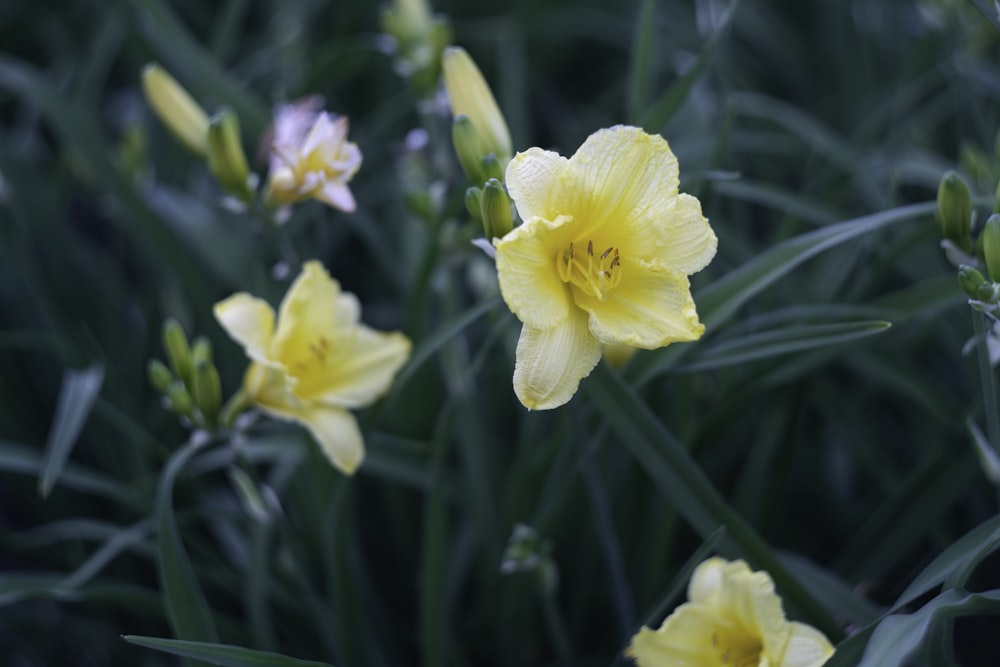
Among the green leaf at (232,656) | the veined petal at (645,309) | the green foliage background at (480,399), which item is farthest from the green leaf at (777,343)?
the green leaf at (232,656)

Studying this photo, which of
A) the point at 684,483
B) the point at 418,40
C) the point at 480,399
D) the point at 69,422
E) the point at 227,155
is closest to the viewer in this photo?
the point at 684,483

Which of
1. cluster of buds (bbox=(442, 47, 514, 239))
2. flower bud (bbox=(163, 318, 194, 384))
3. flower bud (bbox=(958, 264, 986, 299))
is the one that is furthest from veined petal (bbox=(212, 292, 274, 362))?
flower bud (bbox=(958, 264, 986, 299))

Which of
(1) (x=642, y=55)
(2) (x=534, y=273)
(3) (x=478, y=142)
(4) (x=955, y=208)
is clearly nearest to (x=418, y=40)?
(1) (x=642, y=55)

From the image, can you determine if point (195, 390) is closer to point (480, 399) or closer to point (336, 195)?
point (336, 195)

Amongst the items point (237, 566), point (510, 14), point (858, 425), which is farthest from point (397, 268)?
point (510, 14)

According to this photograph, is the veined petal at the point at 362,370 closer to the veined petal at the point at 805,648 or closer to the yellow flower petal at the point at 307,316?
the yellow flower petal at the point at 307,316

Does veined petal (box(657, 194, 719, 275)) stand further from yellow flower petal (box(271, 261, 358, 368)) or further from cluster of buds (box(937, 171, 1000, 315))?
yellow flower petal (box(271, 261, 358, 368))
